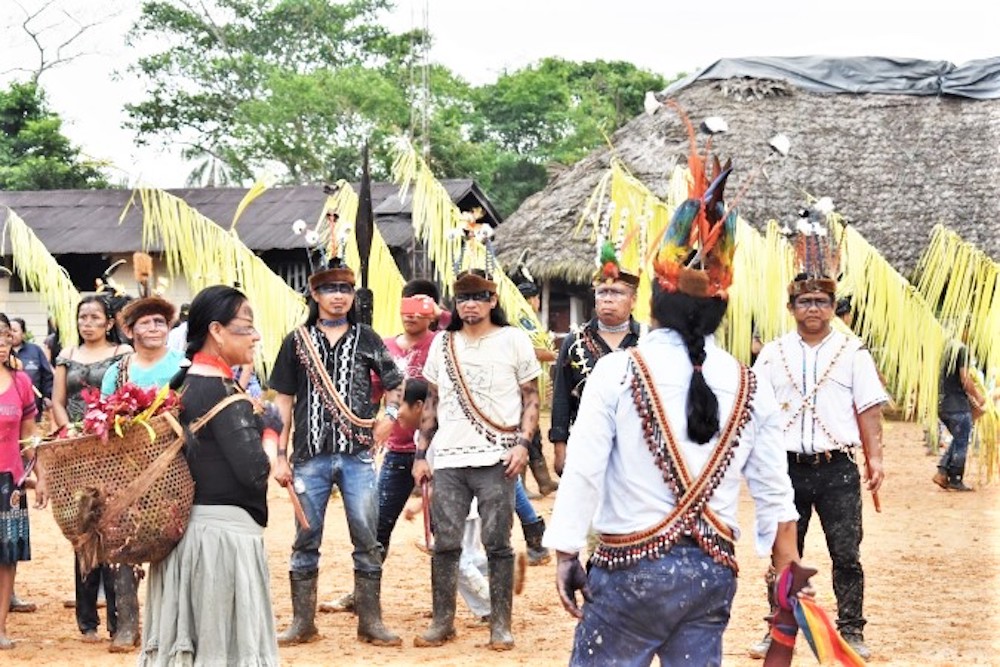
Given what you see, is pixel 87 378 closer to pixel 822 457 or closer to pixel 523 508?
pixel 523 508

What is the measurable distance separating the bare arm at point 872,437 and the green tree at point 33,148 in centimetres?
2616

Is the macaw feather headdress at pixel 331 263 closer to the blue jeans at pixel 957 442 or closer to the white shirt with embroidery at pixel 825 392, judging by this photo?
the white shirt with embroidery at pixel 825 392

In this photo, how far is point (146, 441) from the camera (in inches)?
221

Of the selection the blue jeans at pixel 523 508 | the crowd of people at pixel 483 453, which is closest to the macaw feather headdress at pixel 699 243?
the crowd of people at pixel 483 453

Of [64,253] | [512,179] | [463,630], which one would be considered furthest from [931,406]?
[512,179]

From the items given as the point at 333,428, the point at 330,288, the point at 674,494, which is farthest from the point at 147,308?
the point at 674,494

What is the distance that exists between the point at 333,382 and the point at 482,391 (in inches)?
30.0

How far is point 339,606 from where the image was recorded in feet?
29.8

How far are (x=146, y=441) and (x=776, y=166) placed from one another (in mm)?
20667

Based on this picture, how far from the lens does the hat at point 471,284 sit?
797 cm

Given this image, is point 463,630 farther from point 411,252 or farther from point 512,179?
point 512,179

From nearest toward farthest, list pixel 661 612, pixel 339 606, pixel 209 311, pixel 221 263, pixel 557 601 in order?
pixel 661 612
pixel 209 311
pixel 339 606
pixel 557 601
pixel 221 263

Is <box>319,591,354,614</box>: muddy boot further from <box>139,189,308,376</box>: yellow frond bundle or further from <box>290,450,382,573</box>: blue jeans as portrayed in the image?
<box>139,189,308,376</box>: yellow frond bundle

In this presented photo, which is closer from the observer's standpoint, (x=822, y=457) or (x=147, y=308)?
(x=822, y=457)
